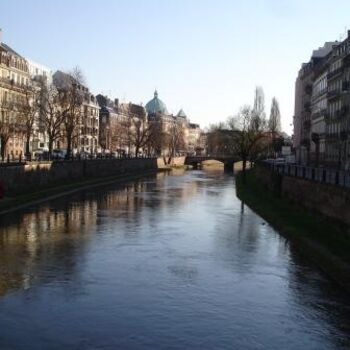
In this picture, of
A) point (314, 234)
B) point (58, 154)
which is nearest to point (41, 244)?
point (314, 234)

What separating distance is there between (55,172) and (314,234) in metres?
44.0

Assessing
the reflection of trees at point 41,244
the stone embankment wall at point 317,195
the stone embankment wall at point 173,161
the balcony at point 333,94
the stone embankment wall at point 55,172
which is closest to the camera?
the reflection of trees at point 41,244

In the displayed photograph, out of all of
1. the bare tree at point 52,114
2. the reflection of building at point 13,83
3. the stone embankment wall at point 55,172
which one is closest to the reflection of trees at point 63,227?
the stone embankment wall at point 55,172

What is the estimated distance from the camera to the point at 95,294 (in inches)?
909

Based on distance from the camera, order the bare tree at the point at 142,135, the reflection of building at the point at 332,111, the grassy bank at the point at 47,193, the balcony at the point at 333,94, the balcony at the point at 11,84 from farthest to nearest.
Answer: the bare tree at the point at 142,135, the balcony at the point at 11,84, the balcony at the point at 333,94, the reflection of building at the point at 332,111, the grassy bank at the point at 47,193

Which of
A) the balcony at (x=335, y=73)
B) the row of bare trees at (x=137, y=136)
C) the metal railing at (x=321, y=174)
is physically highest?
the balcony at (x=335, y=73)

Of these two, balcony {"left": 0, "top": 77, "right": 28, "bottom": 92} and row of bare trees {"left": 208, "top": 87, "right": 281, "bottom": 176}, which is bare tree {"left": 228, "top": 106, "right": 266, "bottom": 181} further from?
balcony {"left": 0, "top": 77, "right": 28, "bottom": 92}

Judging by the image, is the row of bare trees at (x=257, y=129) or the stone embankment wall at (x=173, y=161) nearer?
the row of bare trees at (x=257, y=129)

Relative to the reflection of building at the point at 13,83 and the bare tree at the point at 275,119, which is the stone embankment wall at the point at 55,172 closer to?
the reflection of building at the point at 13,83

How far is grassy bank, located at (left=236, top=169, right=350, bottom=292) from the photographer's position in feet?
91.4

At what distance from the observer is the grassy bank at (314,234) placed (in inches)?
1097

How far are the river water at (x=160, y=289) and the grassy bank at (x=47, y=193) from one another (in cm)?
606

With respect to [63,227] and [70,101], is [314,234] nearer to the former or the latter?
[63,227]

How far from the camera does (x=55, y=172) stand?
73.8 metres
